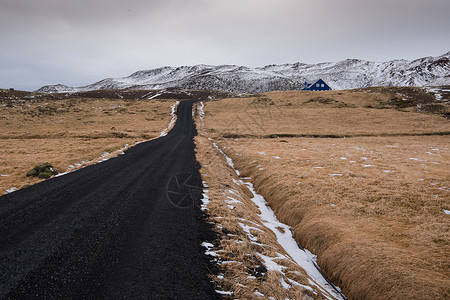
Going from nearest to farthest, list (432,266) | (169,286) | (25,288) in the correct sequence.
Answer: (25,288) → (169,286) → (432,266)

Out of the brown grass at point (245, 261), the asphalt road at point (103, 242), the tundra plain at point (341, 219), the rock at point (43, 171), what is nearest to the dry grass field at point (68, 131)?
the tundra plain at point (341, 219)

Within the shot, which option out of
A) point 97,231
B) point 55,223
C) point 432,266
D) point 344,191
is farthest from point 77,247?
point 344,191

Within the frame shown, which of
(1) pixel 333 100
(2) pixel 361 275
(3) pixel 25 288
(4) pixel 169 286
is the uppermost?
(1) pixel 333 100

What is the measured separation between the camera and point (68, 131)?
38.8 m

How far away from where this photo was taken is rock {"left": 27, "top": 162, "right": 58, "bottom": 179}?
12.7 metres

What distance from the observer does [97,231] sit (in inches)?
261

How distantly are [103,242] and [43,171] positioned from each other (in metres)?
10.6

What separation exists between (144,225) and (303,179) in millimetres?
9529

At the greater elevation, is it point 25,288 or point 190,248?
point 25,288

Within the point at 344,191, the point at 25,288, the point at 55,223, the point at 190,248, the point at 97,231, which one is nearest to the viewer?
the point at 25,288

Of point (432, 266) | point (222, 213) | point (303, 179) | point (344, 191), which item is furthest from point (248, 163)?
point (432, 266)

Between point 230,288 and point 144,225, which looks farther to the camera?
point 144,225

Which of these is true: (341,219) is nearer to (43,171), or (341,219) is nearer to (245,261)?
(245,261)

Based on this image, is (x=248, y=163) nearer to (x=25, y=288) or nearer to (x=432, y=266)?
(x=432, y=266)
